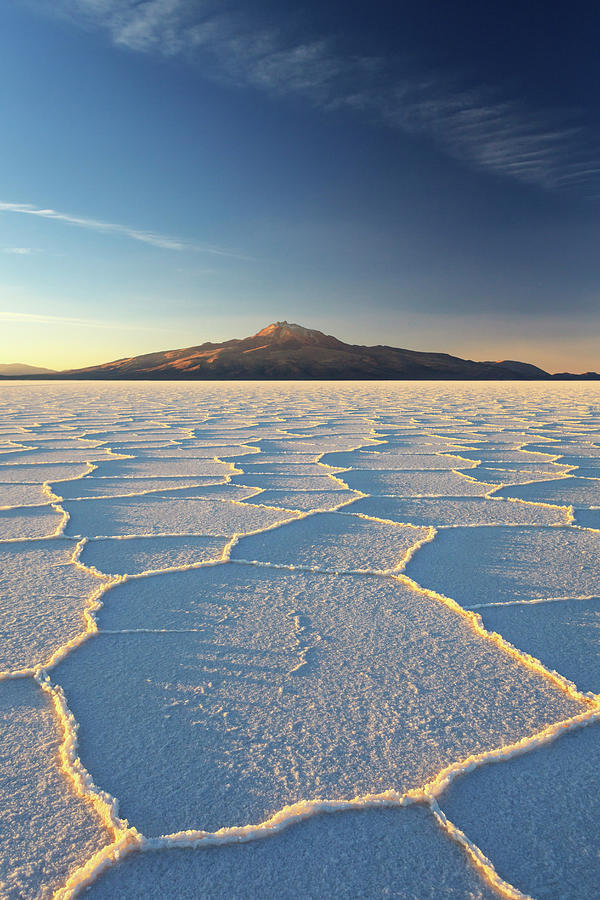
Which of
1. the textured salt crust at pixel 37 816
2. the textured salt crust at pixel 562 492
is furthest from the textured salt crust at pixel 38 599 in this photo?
the textured salt crust at pixel 562 492

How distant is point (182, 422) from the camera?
6180mm

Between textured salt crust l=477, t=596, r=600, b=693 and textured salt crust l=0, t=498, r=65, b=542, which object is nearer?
textured salt crust l=477, t=596, r=600, b=693

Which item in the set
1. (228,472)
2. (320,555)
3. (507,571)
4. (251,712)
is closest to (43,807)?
(251,712)

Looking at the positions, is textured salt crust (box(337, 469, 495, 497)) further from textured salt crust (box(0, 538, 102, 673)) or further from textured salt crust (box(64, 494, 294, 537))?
textured salt crust (box(0, 538, 102, 673))

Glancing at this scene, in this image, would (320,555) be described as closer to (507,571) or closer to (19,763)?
(507,571)

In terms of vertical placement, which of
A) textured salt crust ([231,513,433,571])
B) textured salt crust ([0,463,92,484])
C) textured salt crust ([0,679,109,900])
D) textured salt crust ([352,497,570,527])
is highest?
textured salt crust ([352,497,570,527])

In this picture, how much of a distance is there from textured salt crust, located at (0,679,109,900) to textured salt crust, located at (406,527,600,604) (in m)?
0.97

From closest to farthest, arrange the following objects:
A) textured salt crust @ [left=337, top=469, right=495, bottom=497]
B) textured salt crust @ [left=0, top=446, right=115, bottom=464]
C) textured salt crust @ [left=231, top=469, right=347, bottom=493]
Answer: textured salt crust @ [left=337, top=469, right=495, bottom=497] → textured salt crust @ [left=231, top=469, right=347, bottom=493] → textured salt crust @ [left=0, top=446, right=115, bottom=464]

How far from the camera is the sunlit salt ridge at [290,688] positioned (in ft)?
2.39

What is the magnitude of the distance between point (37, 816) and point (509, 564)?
4.50 ft

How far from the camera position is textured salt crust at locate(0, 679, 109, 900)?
2.29 feet

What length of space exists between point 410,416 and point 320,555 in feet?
17.8

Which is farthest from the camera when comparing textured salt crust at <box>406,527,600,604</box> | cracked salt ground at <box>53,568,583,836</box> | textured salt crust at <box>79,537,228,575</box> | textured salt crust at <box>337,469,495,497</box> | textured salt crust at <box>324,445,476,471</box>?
textured salt crust at <box>324,445,476,471</box>

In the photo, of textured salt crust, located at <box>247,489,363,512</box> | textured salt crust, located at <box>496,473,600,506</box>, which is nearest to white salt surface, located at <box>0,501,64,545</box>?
textured salt crust, located at <box>247,489,363,512</box>
